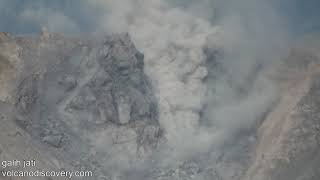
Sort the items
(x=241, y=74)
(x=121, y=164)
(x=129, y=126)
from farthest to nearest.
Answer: (x=241, y=74), (x=129, y=126), (x=121, y=164)

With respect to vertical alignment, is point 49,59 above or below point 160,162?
above

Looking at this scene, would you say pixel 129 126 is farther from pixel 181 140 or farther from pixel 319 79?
pixel 319 79

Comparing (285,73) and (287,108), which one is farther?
(285,73)

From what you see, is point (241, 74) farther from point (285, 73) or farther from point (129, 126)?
point (129, 126)

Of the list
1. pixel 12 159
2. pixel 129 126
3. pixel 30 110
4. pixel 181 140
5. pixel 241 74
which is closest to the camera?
pixel 12 159

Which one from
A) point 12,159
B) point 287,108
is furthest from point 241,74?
point 12,159

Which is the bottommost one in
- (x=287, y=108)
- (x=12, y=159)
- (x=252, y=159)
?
(x=12, y=159)

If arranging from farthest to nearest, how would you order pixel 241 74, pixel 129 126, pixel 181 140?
pixel 241 74
pixel 181 140
pixel 129 126

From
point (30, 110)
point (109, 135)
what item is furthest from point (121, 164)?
point (30, 110)

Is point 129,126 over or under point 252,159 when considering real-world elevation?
over
